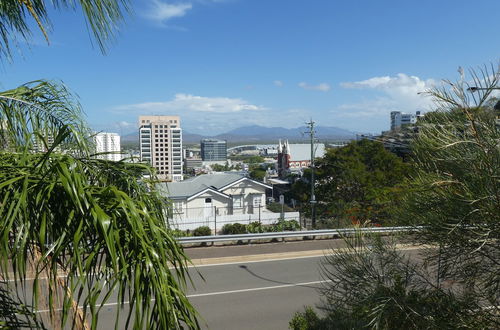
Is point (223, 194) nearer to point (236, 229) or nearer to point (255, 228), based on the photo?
point (236, 229)

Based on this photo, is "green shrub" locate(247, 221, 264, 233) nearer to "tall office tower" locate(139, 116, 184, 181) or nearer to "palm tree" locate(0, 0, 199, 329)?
"palm tree" locate(0, 0, 199, 329)

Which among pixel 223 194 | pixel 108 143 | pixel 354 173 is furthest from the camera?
pixel 223 194

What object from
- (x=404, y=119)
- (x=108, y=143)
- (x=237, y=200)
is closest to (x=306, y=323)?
(x=108, y=143)

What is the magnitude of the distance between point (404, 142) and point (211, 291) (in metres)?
7.60

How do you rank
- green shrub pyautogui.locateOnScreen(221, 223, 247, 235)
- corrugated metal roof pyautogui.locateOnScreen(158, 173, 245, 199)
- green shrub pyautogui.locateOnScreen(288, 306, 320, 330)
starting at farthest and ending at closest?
corrugated metal roof pyautogui.locateOnScreen(158, 173, 245, 199)
green shrub pyautogui.locateOnScreen(221, 223, 247, 235)
green shrub pyautogui.locateOnScreen(288, 306, 320, 330)

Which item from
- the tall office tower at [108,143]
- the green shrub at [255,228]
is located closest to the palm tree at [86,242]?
the tall office tower at [108,143]

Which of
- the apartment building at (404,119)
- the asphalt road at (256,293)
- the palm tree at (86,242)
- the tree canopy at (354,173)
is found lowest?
the asphalt road at (256,293)

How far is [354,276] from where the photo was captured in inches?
163

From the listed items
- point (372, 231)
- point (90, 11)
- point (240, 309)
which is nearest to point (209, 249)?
point (240, 309)

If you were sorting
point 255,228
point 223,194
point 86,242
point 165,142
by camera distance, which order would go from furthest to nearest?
point 165,142, point 223,194, point 255,228, point 86,242

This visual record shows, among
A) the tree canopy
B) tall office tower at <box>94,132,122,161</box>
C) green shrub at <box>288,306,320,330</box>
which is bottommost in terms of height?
green shrub at <box>288,306,320,330</box>

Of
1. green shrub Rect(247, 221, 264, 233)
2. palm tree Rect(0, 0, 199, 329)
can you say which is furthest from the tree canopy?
palm tree Rect(0, 0, 199, 329)

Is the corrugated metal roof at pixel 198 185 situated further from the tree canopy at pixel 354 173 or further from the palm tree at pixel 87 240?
the palm tree at pixel 87 240

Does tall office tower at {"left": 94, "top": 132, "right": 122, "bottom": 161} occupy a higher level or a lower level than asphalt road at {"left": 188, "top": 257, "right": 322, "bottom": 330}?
higher
